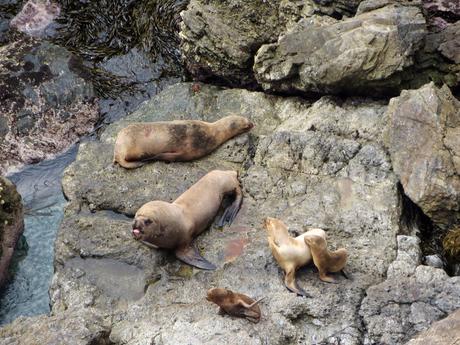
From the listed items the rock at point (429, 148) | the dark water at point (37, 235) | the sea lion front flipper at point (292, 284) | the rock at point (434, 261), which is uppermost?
the rock at point (429, 148)

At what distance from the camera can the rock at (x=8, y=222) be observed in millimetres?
7512

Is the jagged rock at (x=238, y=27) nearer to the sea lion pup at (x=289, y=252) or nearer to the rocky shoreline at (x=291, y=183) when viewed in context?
the rocky shoreline at (x=291, y=183)

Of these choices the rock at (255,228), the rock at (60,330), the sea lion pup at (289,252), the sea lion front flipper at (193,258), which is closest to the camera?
the rock at (60,330)

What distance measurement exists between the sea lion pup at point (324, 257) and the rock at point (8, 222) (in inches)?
125

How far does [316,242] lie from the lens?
6.18 metres

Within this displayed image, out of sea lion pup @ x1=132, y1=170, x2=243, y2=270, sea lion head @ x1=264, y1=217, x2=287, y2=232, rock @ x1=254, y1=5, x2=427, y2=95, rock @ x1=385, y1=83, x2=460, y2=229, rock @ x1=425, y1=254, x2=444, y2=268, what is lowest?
rock @ x1=425, y1=254, x2=444, y2=268

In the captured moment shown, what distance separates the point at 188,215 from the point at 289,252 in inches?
44.8

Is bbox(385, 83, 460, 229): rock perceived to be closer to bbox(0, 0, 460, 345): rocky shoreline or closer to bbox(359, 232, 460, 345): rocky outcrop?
bbox(0, 0, 460, 345): rocky shoreline

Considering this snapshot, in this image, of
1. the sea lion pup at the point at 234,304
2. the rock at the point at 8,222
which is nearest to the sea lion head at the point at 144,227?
the sea lion pup at the point at 234,304

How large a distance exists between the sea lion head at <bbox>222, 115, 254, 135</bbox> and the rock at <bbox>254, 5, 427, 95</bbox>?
66 cm

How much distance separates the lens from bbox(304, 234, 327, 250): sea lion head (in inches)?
243

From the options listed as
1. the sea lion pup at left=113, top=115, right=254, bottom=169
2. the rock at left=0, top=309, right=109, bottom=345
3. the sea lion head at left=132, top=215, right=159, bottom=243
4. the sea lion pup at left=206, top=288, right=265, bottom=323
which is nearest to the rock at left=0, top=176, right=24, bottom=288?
the sea lion pup at left=113, top=115, right=254, bottom=169

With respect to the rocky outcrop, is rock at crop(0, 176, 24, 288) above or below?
below

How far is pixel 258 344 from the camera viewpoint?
574cm
